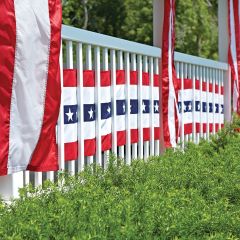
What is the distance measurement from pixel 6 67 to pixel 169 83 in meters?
3.86

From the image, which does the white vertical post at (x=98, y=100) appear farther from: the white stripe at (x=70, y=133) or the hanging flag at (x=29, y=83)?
the hanging flag at (x=29, y=83)

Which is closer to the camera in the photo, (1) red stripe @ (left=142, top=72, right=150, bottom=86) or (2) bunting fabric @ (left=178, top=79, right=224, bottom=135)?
(1) red stripe @ (left=142, top=72, right=150, bottom=86)

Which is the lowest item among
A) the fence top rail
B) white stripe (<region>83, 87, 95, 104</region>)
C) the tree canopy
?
white stripe (<region>83, 87, 95, 104</region>)

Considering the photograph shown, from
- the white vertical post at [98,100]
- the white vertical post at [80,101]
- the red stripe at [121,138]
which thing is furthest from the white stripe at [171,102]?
the white vertical post at [80,101]

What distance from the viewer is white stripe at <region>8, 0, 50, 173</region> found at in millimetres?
4156

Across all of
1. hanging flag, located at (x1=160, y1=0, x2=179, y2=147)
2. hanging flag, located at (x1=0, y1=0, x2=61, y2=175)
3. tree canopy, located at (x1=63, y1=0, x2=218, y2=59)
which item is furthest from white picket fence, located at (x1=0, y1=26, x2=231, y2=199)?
tree canopy, located at (x1=63, y1=0, x2=218, y2=59)

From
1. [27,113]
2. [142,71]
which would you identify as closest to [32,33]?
[27,113]

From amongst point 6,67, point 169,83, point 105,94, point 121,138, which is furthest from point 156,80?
point 6,67

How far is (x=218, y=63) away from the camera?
10.7m

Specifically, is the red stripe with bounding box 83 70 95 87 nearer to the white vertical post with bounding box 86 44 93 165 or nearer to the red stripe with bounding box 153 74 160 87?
the white vertical post with bounding box 86 44 93 165

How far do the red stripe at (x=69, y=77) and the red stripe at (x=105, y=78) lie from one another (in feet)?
2.21

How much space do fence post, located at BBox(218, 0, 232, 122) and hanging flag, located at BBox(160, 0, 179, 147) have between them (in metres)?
3.51

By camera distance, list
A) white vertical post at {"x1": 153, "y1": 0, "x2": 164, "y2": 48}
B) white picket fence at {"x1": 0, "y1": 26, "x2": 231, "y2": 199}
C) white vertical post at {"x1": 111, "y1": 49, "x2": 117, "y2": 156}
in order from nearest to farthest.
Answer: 1. white picket fence at {"x1": 0, "y1": 26, "x2": 231, "y2": 199}
2. white vertical post at {"x1": 111, "y1": 49, "x2": 117, "y2": 156}
3. white vertical post at {"x1": 153, "y1": 0, "x2": 164, "y2": 48}

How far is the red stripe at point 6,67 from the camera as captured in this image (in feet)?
13.2
